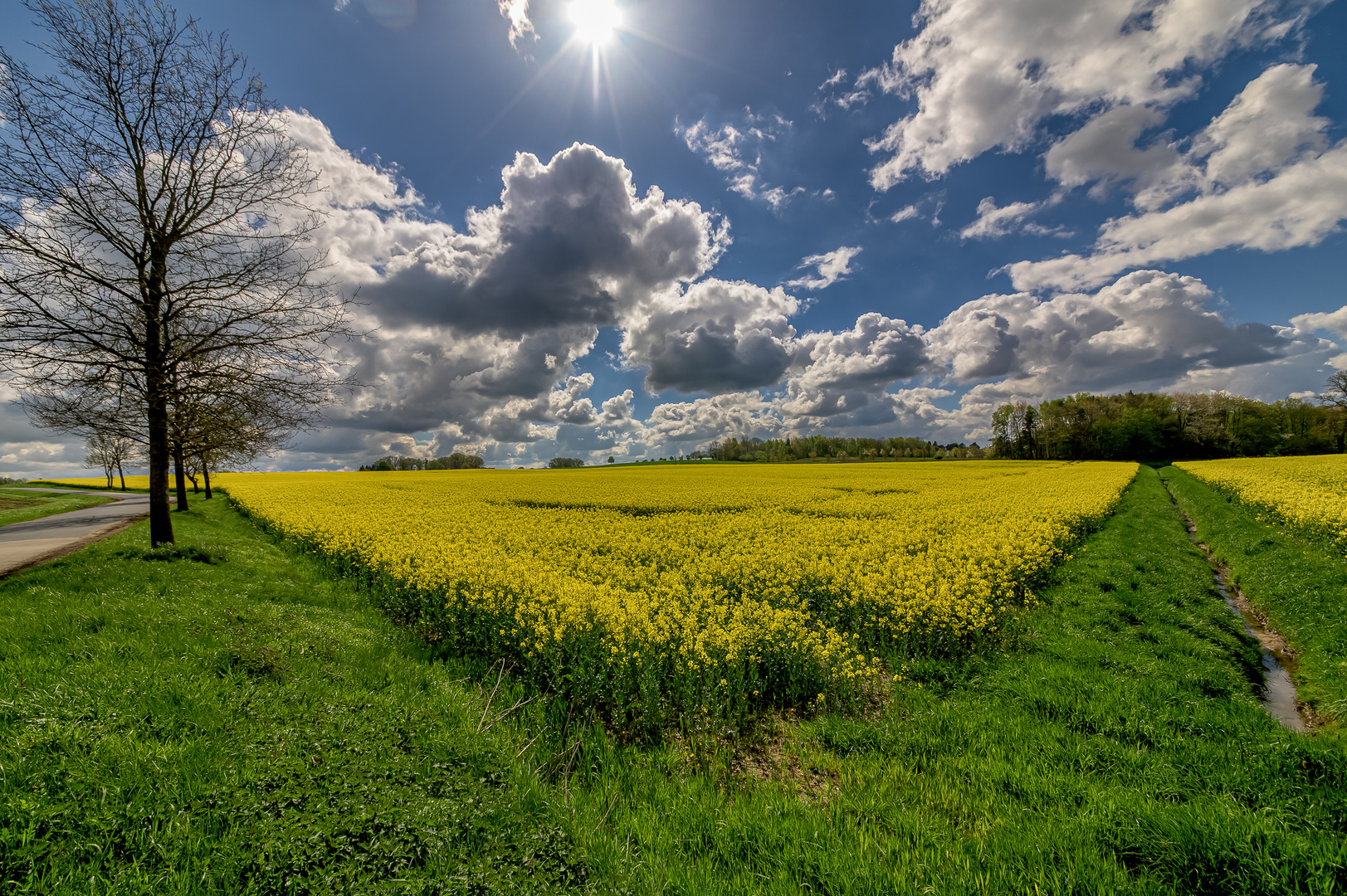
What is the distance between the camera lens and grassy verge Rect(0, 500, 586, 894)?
2830mm

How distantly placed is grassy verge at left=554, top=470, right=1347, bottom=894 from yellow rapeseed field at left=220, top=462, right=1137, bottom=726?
861mm

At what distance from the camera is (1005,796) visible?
399cm

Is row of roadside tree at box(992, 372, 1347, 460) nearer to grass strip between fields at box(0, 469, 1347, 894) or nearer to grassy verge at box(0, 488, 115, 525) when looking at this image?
grass strip between fields at box(0, 469, 1347, 894)

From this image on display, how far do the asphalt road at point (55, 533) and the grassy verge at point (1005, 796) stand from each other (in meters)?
12.6

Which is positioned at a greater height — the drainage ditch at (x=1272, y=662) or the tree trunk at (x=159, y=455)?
the tree trunk at (x=159, y=455)

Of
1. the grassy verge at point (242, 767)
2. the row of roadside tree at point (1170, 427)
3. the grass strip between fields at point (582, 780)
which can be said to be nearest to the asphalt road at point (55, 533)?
the grass strip between fields at point (582, 780)

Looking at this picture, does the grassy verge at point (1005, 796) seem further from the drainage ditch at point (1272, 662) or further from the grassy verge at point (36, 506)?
the grassy verge at point (36, 506)

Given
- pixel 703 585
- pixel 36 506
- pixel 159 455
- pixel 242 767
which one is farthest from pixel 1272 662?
pixel 36 506

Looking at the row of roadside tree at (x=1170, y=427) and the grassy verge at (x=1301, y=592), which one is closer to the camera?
the grassy verge at (x=1301, y=592)

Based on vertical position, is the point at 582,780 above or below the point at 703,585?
below

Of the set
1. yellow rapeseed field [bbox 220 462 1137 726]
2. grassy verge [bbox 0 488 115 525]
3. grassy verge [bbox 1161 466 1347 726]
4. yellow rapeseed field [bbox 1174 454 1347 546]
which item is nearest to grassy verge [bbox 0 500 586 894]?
yellow rapeseed field [bbox 220 462 1137 726]

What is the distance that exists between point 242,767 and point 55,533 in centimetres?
1812

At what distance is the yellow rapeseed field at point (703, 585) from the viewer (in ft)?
20.5

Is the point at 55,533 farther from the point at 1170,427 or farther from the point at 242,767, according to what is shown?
the point at 1170,427
